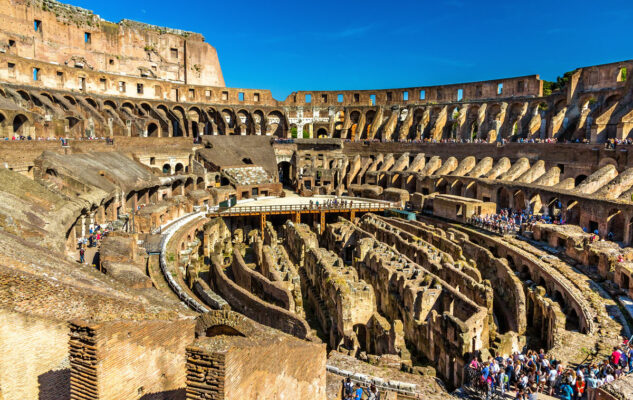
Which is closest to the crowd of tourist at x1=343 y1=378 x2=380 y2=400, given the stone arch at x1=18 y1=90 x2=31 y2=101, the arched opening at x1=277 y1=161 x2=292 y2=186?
the stone arch at x1=18 y1=90 x2=31 y2=101

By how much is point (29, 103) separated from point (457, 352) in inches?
1444

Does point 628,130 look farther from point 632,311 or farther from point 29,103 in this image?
point 29,103

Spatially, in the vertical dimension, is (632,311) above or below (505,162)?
below

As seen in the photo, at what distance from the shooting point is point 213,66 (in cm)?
6016

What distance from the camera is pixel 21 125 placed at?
105ft

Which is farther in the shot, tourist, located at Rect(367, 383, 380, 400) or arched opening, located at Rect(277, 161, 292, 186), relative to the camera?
arched opening, located at Rect(277, 161, 292, 186)

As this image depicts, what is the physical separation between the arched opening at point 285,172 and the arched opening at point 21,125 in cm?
2579

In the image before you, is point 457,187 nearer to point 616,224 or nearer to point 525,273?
point 616,224

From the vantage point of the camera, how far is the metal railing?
3472cm

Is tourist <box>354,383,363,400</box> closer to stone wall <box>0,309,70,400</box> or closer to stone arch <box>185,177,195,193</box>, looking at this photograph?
stone wall <box>0,309,70,400</box>

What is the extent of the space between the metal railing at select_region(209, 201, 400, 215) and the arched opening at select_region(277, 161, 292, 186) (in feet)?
46.3

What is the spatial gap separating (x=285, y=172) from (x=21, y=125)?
2732cm

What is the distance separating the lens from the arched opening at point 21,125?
105 ft

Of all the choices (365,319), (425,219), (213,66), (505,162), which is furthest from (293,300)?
(213,66)
